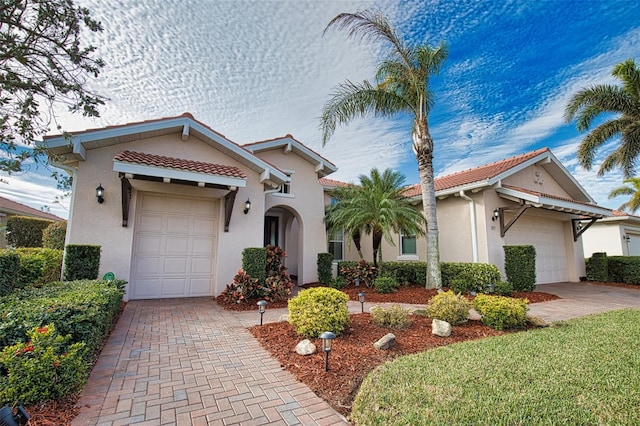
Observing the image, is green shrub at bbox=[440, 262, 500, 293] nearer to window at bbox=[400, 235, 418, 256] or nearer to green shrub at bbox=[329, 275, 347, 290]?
window at bbox=[400, 235, 418, 256]

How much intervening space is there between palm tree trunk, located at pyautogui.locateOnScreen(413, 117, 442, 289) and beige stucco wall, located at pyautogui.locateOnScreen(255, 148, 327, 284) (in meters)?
5.05

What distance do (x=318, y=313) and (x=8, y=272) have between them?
19.3ft

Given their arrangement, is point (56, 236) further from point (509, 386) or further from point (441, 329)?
point (509, 386)

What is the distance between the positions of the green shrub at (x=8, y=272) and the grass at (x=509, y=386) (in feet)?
21.6

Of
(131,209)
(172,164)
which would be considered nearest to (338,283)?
(172,164)

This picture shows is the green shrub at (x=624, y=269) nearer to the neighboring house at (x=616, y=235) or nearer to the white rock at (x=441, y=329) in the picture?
the neighboring house at (x=616, y=235)

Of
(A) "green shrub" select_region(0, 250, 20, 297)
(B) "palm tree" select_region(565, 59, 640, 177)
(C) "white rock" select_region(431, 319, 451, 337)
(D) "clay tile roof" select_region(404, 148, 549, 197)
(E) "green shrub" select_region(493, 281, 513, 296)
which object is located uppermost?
(B) "palm tree" select_region(565, 59, 640, 177)

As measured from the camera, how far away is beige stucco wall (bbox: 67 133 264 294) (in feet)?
27.6

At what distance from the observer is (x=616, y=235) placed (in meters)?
20.0

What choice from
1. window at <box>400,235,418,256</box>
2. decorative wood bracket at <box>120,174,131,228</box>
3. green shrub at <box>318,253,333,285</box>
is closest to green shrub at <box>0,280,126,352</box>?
decorative wood bracket at <box>120,174,131,228</box>

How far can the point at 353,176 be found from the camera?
47.4 ft

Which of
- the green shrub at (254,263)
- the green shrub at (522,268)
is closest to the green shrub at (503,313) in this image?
the green shrub at (522,268)

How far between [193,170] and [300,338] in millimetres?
5829

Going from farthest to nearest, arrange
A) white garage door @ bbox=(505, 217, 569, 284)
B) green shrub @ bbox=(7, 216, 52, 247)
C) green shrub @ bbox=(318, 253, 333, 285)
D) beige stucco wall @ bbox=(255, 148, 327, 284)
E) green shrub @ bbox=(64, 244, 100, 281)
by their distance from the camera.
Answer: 1. green shrub @ bbox=(7, 216, 52, 247)
2. white garage door @ bbox=(505, 217, 569, 284)
3. beige stucco wall @ bbox=(255, 148, 327, 284)
4. green shrub @ bbox=(318, 253, 333, 285)
5. green shrub @ bbox=(64, 244, 100, 281)
